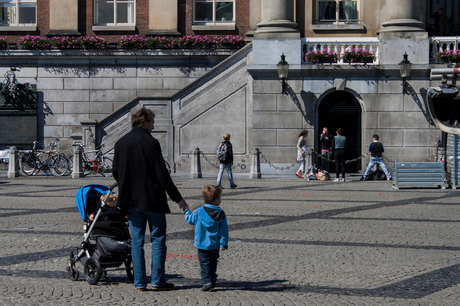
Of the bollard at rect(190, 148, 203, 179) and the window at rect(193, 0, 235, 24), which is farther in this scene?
the window at rect(193, 0, 235, 24)

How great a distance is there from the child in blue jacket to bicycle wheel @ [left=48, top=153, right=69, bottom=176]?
685 inches

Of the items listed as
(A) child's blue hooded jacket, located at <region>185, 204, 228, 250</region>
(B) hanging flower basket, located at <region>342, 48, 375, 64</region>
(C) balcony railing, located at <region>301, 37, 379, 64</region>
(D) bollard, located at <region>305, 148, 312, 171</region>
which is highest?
(C) balcony railing, located at <region>301, 37, 379, 64</region>

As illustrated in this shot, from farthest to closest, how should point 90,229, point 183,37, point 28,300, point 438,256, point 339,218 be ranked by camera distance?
point 183,37, point 339,218, point 438,256, point 90,229, point 28,300

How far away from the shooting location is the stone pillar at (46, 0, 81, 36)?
86.3ft

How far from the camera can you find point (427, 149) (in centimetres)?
2284

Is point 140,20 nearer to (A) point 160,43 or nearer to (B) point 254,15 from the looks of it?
(A) point 160,43

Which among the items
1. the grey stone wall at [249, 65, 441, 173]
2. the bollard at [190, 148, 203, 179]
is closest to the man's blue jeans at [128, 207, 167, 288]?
the bollard at [190, 148, 203, 179]

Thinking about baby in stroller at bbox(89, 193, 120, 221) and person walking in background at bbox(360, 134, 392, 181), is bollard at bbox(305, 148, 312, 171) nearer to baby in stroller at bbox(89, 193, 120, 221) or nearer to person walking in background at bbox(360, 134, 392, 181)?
person walking in background at bbox(360, 134, 392, 181)

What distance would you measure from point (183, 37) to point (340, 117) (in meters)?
7.32

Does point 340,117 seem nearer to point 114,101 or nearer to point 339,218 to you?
point 114,101

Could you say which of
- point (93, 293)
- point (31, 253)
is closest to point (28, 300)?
point (93, 293)

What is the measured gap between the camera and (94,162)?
22.6 metres

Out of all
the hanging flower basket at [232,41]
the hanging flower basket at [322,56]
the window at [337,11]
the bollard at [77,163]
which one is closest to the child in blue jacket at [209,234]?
the bollard at [77,163]

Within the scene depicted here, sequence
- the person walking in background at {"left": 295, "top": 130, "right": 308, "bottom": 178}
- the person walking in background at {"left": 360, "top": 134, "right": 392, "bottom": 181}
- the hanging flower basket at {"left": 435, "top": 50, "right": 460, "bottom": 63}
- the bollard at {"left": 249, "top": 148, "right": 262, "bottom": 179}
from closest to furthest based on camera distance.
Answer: the person walking in background at {"left": 360, "top": 134, "right": 392, "bottom": 181}
the bollard at {"left": 249, "top": 148, "right": 262, "bottom": 179}
the person walking in background at {"left": 295, "top": 130, "right": 308, "bottom": 178}
the hanging flower basket at {"left": 435, "top": 50, "right": 460, "bottom": 63}
